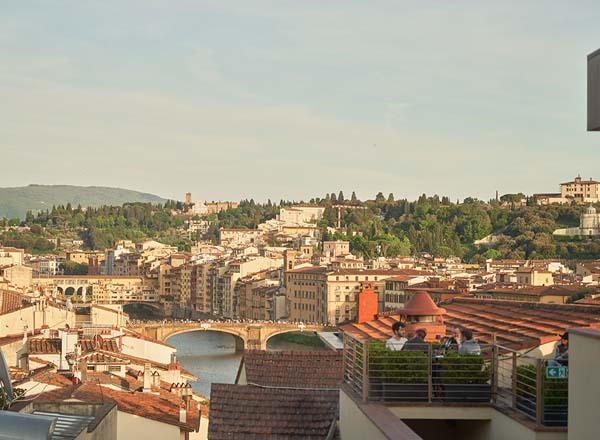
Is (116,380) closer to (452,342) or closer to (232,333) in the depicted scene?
(452,342)

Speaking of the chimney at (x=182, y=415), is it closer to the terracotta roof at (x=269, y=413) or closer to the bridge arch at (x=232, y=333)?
the terracotta roof at (x=269, y=413)

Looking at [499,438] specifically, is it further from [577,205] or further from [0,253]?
[577,205]

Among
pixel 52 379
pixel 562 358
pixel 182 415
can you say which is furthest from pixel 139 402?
pixel 562 358

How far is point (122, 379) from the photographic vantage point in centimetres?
1858

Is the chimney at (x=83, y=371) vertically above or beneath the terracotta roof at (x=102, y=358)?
above

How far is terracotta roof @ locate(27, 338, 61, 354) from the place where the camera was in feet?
75.8

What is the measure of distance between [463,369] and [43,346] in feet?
59.6

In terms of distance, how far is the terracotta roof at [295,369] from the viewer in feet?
29.8

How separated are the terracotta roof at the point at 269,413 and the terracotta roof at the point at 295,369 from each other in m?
0.73

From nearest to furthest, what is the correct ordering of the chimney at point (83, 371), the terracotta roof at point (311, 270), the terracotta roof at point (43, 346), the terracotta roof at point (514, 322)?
1. the terracotta roof at point (514, 322)
2. the chimney at point (83, 371)
3. the terracotta roof at point (43, 346)
4. the terracotta roof at point (311, 270)

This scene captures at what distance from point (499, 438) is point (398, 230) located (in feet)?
413

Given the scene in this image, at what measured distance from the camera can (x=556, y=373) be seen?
17.4 ft

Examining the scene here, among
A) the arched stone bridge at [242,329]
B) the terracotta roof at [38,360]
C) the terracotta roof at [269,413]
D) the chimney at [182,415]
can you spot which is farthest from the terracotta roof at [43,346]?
the arched stone bridge at [242,329]

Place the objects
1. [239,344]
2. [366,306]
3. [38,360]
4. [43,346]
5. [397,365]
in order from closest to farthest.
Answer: [397,365] < [366,306] < [38,360] < [43,346] < [239,344]
